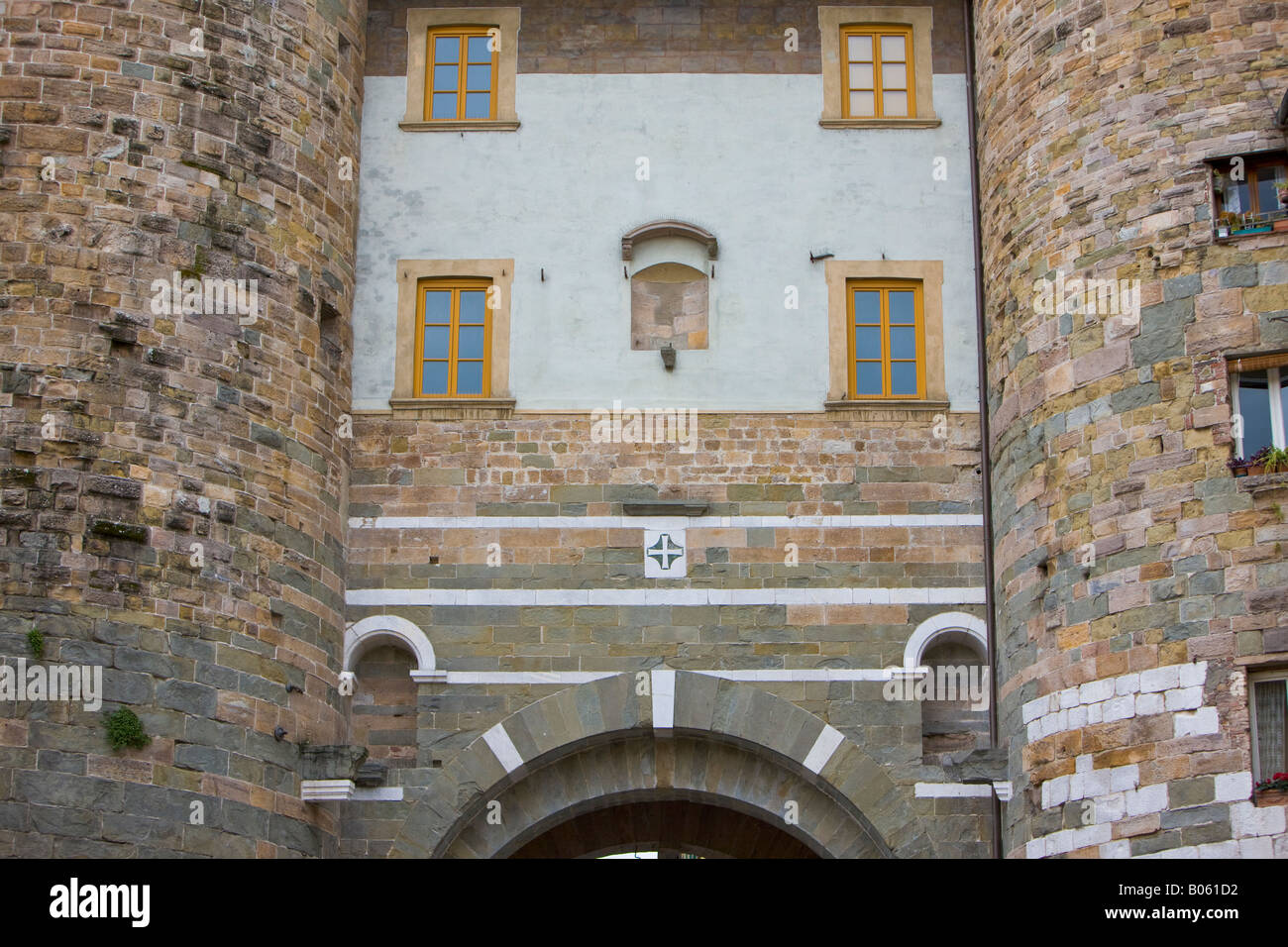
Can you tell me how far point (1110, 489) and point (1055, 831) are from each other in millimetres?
2532

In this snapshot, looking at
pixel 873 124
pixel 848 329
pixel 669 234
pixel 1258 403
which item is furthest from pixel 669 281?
pixel 1258 403

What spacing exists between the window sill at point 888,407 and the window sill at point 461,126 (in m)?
3.92

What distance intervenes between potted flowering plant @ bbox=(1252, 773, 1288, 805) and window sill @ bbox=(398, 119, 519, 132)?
904cm

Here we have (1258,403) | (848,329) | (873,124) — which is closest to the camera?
(1258,403)

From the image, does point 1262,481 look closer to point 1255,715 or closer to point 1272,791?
point 1255,715

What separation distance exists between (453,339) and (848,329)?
11.4 feet

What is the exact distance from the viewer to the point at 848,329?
62.9ft

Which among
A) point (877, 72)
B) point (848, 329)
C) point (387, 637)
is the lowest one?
point (387, 637)

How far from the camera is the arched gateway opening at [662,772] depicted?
17.7 metres

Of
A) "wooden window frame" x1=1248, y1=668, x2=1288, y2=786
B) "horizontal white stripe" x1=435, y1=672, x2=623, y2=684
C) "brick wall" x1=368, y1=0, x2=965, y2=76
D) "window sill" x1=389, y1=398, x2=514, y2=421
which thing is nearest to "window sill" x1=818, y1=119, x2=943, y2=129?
"brick wall" x1=368, y1=0, x2=965, y2=76

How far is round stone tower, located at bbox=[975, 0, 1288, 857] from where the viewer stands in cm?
1518

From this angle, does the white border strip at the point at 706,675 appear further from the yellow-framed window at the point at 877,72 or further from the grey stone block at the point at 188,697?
the yellow-framed window at the point at 877,72

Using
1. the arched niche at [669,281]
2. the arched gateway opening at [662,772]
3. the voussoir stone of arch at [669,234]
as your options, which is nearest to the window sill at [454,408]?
the arched niche at [669,281]

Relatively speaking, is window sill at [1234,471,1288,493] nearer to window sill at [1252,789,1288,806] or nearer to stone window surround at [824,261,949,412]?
window sill at [1252,789,1288,806]
